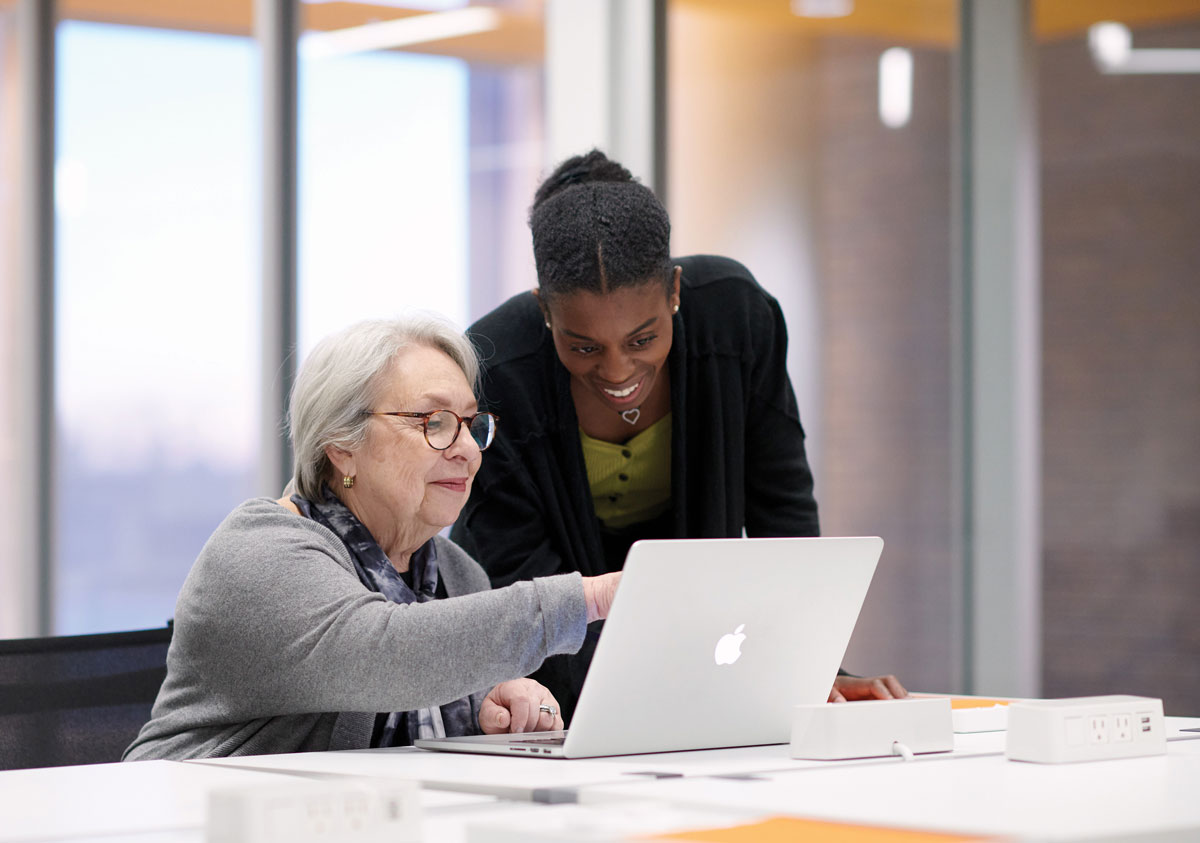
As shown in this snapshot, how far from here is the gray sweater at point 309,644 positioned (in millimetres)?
1681

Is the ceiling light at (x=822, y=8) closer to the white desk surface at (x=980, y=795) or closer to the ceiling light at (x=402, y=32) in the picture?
the ceiling light at (x=402, y=32)

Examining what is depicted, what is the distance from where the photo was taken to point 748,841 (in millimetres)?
1110

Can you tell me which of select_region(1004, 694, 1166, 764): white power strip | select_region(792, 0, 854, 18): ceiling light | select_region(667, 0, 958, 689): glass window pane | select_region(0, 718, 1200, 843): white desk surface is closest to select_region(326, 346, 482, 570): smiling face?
select_region(0, 718, 1200, 843): white desk surface

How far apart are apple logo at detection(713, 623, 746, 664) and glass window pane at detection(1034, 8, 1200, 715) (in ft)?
7.50

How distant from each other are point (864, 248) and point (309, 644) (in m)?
2.66

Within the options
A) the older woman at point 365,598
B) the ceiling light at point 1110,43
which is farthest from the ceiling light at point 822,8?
the older woman at point 365,598

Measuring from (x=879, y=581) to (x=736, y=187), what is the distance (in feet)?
3.92

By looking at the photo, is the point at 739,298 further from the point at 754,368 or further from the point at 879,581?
the point at 879,581

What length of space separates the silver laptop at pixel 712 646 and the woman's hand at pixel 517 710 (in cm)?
18

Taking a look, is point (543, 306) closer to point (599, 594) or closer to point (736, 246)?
point (599, 594)

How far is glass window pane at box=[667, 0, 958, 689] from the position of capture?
12.8ft

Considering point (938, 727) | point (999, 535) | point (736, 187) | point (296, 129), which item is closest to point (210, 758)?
point (938, 727)

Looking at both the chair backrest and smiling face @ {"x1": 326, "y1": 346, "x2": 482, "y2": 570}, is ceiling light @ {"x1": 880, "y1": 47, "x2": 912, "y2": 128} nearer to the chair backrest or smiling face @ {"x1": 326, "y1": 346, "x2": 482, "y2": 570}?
smiling face @ {"x1": 326, "y1": 346, "x2": 482, "y2": 570}

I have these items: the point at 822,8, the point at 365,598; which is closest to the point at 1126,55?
the point at 822,8
